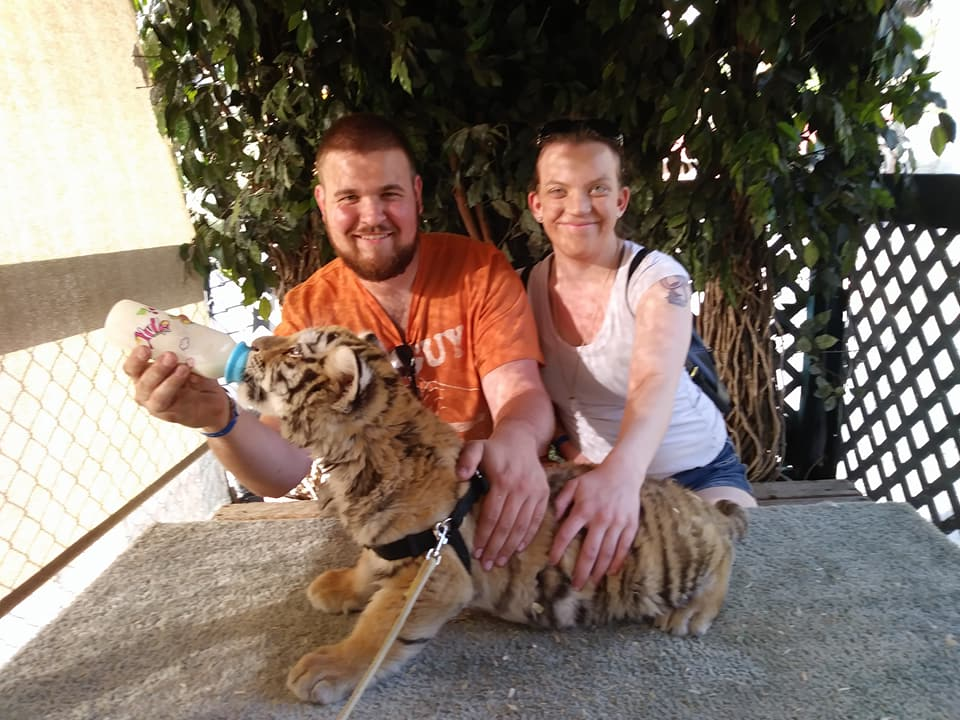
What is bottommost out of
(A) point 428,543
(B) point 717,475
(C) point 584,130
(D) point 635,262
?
(B) point 717,475

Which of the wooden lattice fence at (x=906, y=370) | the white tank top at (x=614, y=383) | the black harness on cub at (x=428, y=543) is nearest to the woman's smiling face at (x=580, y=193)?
the white tank top at (x=614, y=383)

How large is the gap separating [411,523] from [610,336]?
73cm

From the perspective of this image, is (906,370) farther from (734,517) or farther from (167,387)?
(167,387)

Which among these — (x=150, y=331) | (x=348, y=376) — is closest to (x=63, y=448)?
(x=150, y=331)

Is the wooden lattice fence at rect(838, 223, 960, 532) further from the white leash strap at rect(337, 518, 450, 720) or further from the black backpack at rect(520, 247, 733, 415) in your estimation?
the white leash strap at rect(337, 518, 450, 720)

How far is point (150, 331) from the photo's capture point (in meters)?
1.08

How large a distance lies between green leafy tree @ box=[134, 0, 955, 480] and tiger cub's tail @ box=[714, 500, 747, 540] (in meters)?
0.91

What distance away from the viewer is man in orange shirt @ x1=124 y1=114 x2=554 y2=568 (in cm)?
139

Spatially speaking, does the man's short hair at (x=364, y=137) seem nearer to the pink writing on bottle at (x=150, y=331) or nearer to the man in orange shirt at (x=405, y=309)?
the man in orange shirt at (x=405, y=309)

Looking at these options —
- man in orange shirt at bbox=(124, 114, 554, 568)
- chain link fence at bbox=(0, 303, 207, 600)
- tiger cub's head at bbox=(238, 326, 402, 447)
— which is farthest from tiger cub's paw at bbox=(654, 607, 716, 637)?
chain link fence at bbox=(0, 303, 207, 600)

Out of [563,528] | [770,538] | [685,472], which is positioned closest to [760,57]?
[685,472]

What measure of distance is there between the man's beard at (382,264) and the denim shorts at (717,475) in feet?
3.01

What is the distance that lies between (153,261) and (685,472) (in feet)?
6.04

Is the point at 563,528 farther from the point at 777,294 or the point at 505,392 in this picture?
the point at 777,294
